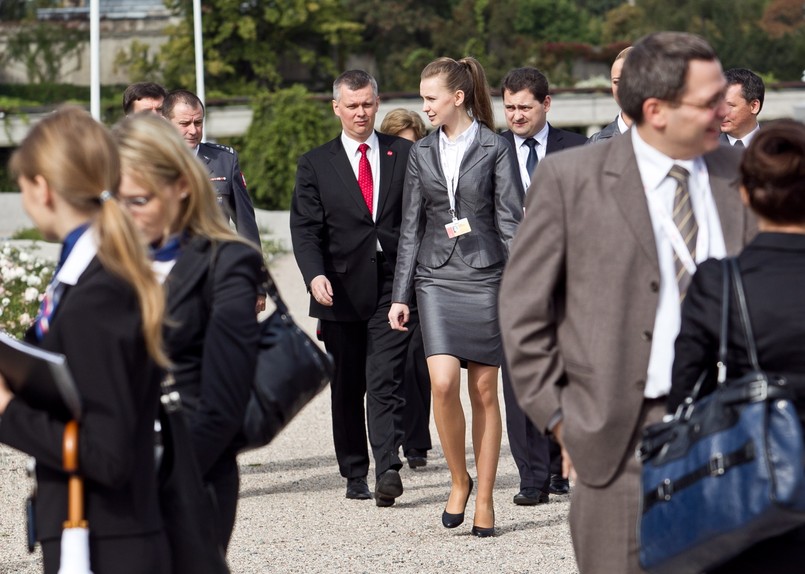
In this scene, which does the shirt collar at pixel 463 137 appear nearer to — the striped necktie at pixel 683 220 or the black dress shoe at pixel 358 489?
the black dress shoe at pixel 358 489

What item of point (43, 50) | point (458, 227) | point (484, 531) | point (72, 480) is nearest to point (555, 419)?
point (72, 480)

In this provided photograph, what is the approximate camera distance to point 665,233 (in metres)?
3.53

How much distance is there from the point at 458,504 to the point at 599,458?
3433 millimetres

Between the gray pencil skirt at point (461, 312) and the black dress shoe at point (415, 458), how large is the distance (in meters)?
2.10

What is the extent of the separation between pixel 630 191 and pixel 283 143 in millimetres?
32422

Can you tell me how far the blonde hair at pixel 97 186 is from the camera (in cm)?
290

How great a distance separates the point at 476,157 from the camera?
7.02m

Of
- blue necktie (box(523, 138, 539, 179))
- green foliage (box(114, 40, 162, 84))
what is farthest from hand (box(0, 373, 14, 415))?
green foliage (box(114, 40, 162, 84))

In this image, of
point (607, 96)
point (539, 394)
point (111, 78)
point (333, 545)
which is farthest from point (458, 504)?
point (111, 78)

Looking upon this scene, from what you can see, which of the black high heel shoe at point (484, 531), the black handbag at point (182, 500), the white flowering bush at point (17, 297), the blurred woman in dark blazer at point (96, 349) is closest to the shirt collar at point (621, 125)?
the black high heel shoe at point (484, 531)

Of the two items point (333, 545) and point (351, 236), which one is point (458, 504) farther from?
point (351, 236)

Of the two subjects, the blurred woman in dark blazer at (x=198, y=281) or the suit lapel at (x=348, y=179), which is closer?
the blurred woman in dark blazer at (x=198, y=281)

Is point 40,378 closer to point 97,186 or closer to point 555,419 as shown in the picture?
point 97,186

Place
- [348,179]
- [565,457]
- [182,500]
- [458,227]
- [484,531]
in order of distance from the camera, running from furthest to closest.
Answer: [348,179]
[458,227]
[484,531]
[565,457]
[182,500]
